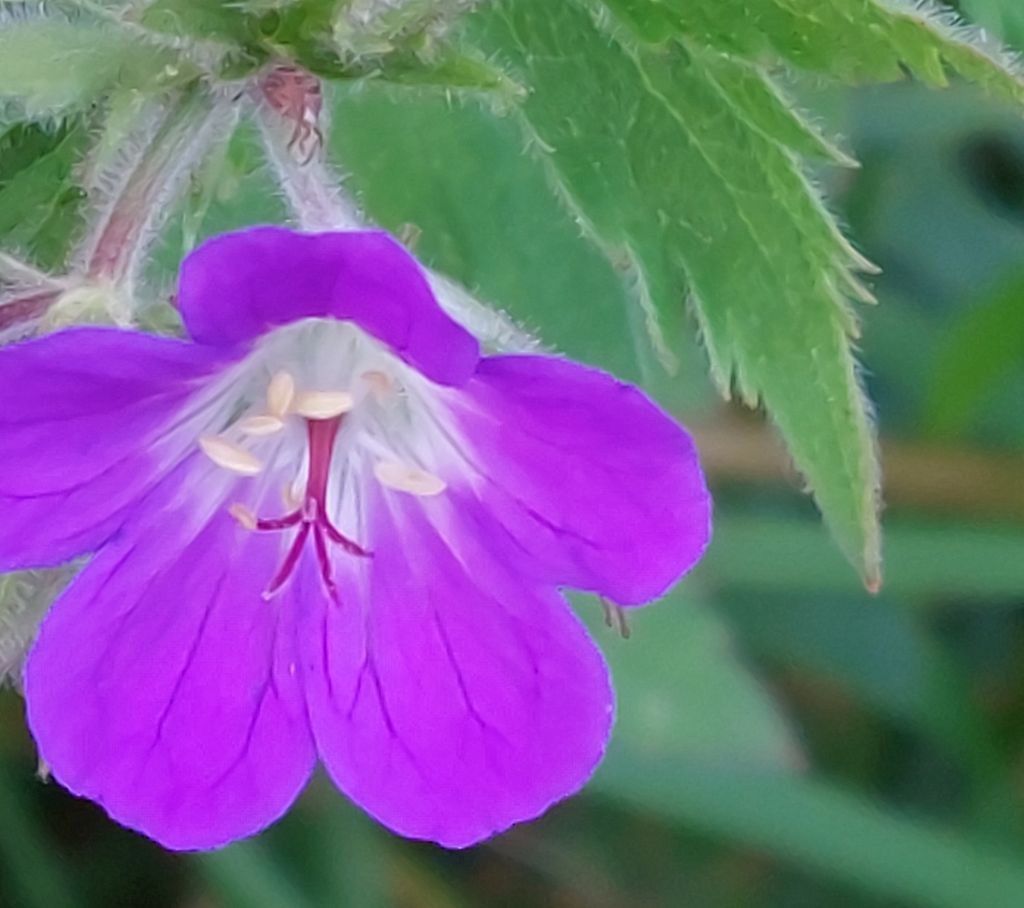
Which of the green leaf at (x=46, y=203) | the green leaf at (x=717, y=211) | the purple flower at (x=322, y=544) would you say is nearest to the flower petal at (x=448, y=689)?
the purple flower at (x=322, y=544)

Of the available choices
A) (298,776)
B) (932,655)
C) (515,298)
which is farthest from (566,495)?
(932,655)

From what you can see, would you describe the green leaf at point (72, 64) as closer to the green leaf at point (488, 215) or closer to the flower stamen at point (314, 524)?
the flower stamen at point (314, 524)

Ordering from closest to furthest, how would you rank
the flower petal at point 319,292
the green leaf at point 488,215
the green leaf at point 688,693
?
the flower petal at point 319,292, the green leaf at point 488,215, the green leaf at point 688,693

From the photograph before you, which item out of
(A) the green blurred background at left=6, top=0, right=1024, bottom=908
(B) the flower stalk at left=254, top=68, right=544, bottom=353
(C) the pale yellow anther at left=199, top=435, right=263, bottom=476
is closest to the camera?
(B) the flower stalk at left=254, top=68, right=544, bottom=353

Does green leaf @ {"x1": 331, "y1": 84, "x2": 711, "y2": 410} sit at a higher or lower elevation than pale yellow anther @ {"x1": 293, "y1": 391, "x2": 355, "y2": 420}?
lower

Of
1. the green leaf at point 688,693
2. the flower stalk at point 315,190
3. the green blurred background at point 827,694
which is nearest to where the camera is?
the flower stalk at point 315,190

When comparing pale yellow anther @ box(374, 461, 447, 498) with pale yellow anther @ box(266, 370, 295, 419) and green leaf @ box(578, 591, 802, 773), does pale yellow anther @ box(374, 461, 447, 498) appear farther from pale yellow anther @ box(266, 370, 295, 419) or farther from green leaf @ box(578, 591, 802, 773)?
green leaf @ box(578, 591, 802, 773)

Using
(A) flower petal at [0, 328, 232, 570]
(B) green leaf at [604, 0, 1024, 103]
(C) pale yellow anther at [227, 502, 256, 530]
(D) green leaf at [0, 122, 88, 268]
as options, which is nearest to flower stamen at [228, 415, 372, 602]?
(C) pale yellow anther at [227, 502, 256, 530]

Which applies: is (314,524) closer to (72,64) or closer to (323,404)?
(323,404)
